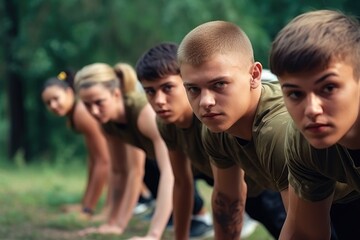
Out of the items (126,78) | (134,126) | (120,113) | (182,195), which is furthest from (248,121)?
(126,78)

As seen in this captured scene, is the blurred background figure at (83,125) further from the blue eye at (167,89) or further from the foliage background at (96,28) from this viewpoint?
the foliage background at (96,28)

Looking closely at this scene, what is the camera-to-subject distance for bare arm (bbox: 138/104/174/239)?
178 inches

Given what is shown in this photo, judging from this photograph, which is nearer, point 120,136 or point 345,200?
point 345,200

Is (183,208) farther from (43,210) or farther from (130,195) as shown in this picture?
(43,210)

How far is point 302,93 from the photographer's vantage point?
7.12 ft

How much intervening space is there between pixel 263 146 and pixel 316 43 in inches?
34.7

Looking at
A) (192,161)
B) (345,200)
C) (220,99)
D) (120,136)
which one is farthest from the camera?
(120,136)

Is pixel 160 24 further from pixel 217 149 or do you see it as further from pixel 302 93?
pixel 302 93

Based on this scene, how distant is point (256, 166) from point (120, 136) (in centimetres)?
216

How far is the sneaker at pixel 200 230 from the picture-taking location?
5606 mm

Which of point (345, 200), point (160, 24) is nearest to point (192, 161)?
point (345, 200)

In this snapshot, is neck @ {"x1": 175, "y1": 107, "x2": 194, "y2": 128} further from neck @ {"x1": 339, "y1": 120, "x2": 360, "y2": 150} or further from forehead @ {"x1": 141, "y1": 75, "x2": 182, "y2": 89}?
neck @ {"x1": 339, "y1": 120, "x2": 360, "y2": 150}

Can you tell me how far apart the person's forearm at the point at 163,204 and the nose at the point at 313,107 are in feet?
8.20

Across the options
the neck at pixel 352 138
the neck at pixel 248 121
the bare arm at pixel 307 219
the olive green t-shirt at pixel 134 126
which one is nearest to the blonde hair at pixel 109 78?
the olive green t-shirt at pixel 134 126
